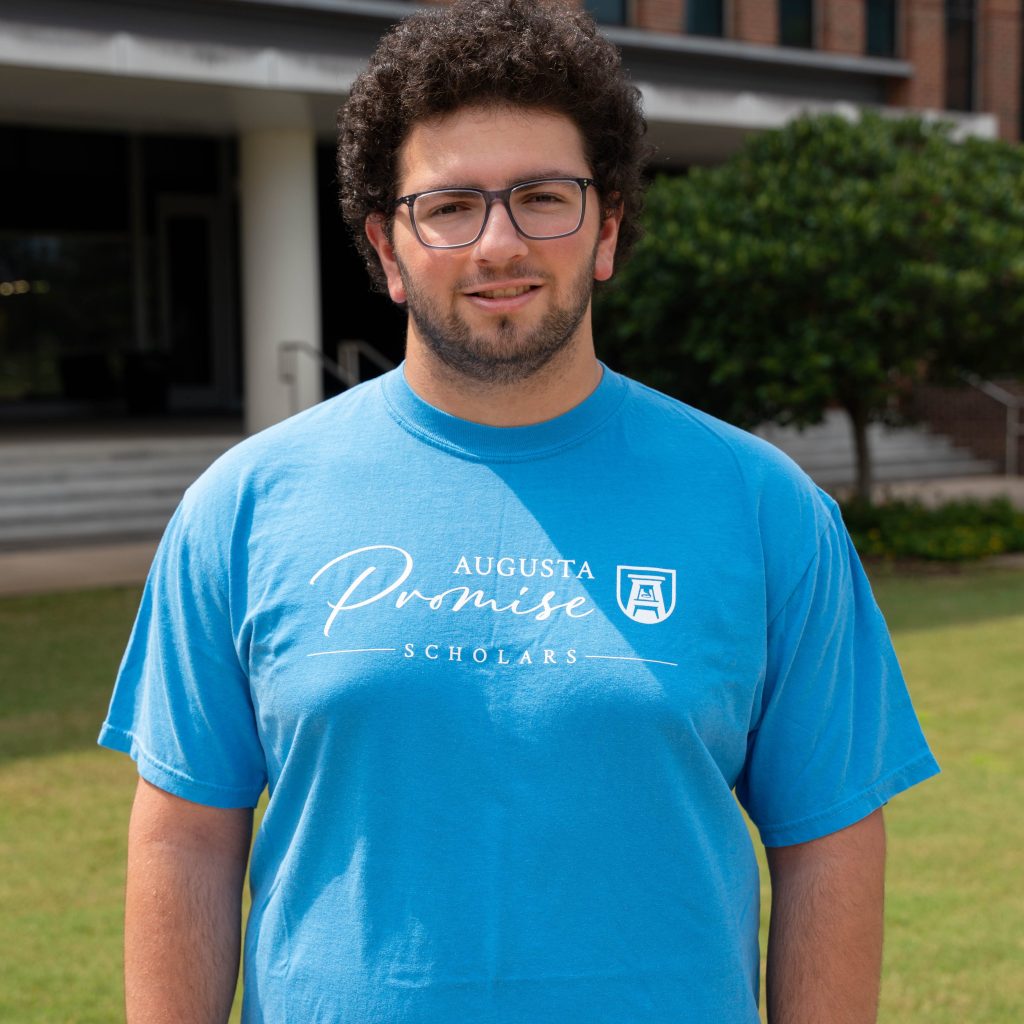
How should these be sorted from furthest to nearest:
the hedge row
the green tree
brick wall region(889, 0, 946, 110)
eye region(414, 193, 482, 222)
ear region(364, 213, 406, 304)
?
brick wall region(889, 0, 946, 110) → the hedge row → the green tree → ear region(364, 213, 406, 304) → eye region(414, 193, 482, 222)

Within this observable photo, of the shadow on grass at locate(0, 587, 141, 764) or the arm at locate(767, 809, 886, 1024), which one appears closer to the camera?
the arm at locate(767, 809, 886, 1024)

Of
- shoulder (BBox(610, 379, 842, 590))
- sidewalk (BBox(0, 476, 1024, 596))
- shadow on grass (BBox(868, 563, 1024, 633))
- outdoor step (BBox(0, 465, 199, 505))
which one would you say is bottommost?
shadow on grass (BBox(868, 563, 1024, 633))

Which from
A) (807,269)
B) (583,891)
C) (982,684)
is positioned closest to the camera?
(583,891)

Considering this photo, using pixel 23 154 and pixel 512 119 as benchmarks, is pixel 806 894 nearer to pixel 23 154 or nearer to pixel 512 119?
pixel 512 119

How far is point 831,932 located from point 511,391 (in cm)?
81

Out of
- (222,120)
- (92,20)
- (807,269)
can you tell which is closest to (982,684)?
(807,269)

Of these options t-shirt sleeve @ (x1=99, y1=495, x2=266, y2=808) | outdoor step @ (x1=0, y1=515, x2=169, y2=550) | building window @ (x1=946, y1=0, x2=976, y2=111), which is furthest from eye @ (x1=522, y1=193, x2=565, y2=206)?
building window @ (x1=946, y1=0, x2=976, y2=111)

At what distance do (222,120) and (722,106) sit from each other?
649 cm

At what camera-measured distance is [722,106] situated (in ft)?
61.3

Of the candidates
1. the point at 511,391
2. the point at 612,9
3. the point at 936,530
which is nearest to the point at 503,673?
the point at 511,391

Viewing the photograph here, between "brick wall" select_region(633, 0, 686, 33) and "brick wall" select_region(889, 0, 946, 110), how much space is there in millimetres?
4342

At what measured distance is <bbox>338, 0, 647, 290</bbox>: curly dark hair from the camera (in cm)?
182

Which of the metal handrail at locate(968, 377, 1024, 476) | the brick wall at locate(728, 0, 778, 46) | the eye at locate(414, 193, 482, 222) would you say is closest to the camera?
the eye at locate(414, 193, 482, 222)

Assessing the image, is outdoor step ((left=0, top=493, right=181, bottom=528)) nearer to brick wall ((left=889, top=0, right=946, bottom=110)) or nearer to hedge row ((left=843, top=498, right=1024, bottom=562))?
hedge row ((left=843, top=498, right=1024, bottom=562))
